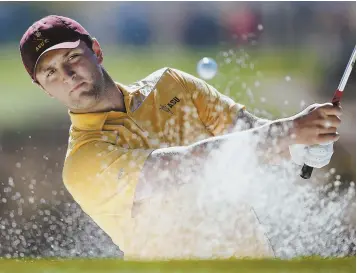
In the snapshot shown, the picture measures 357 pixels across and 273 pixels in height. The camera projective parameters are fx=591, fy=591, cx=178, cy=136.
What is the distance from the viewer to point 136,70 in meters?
1.77

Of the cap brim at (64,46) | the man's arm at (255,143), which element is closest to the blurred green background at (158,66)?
the cap brim at (64,46)

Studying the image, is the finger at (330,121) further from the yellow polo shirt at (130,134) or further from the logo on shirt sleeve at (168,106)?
the logo on shirt sleeve at (168,106)

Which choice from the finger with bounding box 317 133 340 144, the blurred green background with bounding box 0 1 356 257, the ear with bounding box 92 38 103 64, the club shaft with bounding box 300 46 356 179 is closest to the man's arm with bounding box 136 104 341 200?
the finger with bounding box 317 133 340 144

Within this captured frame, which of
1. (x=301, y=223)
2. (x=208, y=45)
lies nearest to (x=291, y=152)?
(x=301, y=223)

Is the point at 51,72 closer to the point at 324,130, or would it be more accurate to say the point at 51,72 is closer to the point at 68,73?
the point at 68,73

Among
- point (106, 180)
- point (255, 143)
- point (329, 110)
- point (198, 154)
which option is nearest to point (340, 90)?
point (329, 110)

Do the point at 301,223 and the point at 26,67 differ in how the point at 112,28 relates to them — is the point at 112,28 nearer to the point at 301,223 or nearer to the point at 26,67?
the point at 26,67

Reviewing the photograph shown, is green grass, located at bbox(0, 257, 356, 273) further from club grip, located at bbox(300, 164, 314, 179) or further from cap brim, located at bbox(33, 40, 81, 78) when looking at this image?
cap brim, located at bbox(33, 40, 81, 78)

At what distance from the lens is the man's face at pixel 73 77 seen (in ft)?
5.26

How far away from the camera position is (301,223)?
5.94 feet

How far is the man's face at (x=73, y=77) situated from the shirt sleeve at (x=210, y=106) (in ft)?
0.83

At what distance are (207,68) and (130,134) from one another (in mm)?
322

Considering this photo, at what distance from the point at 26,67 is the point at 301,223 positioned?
3.09ft

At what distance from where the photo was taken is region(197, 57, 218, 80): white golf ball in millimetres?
1775
